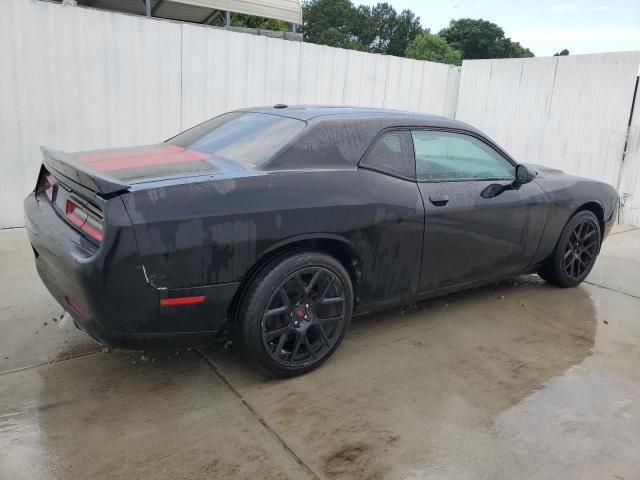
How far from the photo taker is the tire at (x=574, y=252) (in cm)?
466

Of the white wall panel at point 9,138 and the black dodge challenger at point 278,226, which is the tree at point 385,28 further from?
the black dodge challenger at point 278,226

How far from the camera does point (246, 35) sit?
6.75 meters

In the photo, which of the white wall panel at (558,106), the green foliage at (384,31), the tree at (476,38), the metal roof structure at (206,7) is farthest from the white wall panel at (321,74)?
the tree at (476,38)

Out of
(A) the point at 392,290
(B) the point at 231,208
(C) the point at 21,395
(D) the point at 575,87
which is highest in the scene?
(D) the point at 575,87

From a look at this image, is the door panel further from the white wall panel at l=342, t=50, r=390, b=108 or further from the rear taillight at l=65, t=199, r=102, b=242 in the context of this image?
the white wall panel at l=342, t=50, r=390, b=108

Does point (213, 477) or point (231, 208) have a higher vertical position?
→ point (231, 208)

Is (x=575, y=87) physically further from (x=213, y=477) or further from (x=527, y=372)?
(x=213, y=477)

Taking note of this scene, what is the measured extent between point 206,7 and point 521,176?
11176 mm

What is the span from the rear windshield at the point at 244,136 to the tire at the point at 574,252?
2649 millimetres

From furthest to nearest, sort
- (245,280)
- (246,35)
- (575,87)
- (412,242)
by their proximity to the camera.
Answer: (575,87), (246,35), (412,242), (245,280)

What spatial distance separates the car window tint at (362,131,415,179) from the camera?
3.43 meters

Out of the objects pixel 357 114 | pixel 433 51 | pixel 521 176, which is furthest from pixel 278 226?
pixel 433 51

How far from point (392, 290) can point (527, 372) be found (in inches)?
38.4

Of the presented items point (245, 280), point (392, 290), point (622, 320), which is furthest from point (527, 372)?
point (245, 280)
